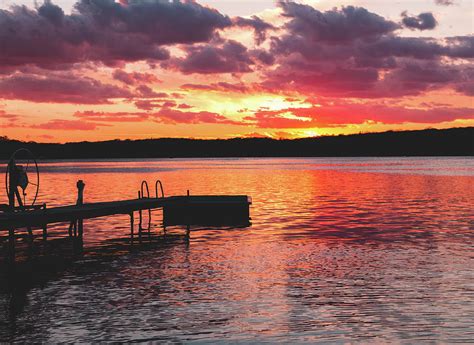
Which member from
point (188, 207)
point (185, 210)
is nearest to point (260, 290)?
point (185, 210)

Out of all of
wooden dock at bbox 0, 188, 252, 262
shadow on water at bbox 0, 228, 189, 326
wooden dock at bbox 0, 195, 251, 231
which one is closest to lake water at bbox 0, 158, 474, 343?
shadow on water at bbox 0, 228, 189, 326

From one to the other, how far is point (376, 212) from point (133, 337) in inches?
1461

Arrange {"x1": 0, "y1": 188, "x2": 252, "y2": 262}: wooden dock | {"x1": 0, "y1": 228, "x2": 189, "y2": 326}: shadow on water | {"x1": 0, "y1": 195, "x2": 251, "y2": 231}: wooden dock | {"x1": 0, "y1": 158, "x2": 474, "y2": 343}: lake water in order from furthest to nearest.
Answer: {"x1": 0, "y1": 195, "x2": 251, "y2": 231}: wooden dock, {"x1": 0, "y1": 188, "x2": 252, "y2": 262}: wooden dock, {"x1": 0, "y1": 228, "x2": 189, "y2": 326}: shadow on water, {"x1": 0, "y1": 158, "x2": 474, "y2": 343}: lake water

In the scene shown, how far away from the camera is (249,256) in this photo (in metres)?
27.2

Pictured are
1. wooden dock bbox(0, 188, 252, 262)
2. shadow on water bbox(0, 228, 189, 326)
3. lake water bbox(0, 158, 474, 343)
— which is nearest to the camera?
lake water bbox(0, 158, 474, 343)

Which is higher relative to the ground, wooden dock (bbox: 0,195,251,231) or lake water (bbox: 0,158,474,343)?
wooden dock (bbox: 0,195,251,231)

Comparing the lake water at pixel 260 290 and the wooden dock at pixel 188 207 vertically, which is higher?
the wooden dock at pixel 188 207

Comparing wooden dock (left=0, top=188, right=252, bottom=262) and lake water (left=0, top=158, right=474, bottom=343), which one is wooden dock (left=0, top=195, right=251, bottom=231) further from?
lake water (left=0, top=158, right=474, bottom=343)

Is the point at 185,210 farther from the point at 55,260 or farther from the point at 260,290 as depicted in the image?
the point at 260,290

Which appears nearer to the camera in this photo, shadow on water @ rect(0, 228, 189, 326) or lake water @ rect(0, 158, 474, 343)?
lake water @ rect(0, 158, 474, 343)

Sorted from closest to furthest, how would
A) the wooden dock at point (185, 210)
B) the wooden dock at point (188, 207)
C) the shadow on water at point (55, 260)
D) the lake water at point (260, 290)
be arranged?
the lake water at point (260, 290) → the shadow on water at point (55, 260) → the wooden dock at point (185, 210) → the wooden dock at point (188, 207)

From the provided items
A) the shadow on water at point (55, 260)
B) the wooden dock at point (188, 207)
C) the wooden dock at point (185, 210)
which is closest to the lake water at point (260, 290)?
the shadow on water at point (55, 260)

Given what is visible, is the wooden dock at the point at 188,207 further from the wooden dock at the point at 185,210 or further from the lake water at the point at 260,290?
the lake water at the point at 260,290

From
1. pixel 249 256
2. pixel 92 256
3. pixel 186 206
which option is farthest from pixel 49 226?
pixel 249 256
